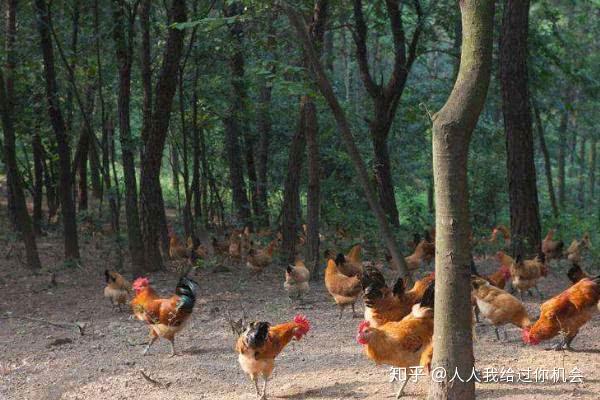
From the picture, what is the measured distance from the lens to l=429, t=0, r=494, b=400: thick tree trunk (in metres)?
→ 4.67

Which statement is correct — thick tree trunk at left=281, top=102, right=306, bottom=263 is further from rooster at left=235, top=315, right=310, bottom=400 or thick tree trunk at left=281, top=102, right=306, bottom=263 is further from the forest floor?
rooster at left=235, top=315, right=310, bottom=400

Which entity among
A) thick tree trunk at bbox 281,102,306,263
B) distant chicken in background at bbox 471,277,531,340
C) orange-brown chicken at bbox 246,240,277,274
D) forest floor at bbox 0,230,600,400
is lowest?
forest floor at bbox 0,230,600,400

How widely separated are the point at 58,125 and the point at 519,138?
9.66m

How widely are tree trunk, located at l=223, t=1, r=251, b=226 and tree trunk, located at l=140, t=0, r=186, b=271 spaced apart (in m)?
1.26

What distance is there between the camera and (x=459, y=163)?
4.68 meters

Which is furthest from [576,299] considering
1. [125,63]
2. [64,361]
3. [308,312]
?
[125,63]

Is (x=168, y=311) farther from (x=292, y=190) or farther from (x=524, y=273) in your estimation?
(x=292, y=190)

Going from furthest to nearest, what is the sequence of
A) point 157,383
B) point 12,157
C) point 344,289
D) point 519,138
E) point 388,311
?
point 12,157, point 519,138, point 344,289, point 388,311, point 157,383

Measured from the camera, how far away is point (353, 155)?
8.06 metres

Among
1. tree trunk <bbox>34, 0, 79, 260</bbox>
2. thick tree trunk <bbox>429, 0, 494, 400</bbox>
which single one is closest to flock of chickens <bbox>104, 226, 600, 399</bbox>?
thick tree trunk <bbox>429, 0, 494, 400</bbox>

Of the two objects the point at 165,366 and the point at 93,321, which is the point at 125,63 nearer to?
the point at 93,321

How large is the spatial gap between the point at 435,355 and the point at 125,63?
9813mm

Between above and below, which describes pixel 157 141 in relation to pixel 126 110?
below

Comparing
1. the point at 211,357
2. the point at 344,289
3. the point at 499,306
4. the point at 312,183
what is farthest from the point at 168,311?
the point at 312,183
